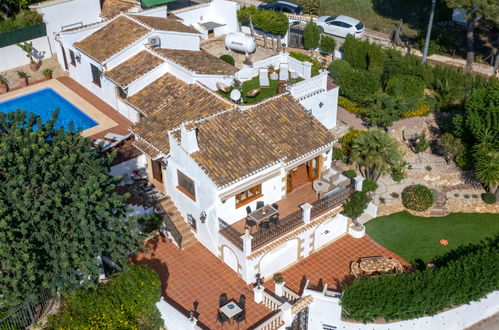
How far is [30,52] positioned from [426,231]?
114ft

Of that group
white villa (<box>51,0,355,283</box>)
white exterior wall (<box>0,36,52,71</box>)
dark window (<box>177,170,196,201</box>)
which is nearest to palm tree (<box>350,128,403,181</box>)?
white villa (<box>51,0,355,283</box>)

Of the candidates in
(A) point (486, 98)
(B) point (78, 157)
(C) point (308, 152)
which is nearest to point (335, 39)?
(A) point (486, 98)

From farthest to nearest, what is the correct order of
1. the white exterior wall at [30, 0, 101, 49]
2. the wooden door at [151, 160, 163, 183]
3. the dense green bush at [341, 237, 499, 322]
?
the white exterior wall at [30, 0, 101, 49]
the wooden door at [151, 160, 163, 183]
the dense green bush at [341, 237, 499, 322]

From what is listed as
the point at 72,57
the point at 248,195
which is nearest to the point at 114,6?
the point at 72,57

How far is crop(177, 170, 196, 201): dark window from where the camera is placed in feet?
105

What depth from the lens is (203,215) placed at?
104 ft

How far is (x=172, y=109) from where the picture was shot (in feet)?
119

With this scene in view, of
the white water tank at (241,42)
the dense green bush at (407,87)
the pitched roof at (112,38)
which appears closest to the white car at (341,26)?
the white water tank at (241,42)

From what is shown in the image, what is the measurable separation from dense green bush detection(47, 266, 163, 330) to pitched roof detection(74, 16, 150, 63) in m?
19.4

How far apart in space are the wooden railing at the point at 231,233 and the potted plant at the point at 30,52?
2749 cm

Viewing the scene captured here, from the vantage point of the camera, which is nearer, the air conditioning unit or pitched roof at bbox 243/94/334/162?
pitched roof at bbox 243/94/334/162

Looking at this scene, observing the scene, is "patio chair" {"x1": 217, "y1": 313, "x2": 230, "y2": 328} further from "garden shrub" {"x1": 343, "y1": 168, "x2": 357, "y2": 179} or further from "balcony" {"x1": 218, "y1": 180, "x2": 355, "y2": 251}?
"garden shrub" {"x1": 343, "y1": 168, "x2": 357, "y2": 179}

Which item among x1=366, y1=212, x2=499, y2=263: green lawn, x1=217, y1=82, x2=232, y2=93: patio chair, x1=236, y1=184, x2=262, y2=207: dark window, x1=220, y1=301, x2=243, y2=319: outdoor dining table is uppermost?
x1=217, y1=82, x2=232, y2=93: patio chair

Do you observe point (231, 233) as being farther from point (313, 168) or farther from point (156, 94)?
point (156, 94)
